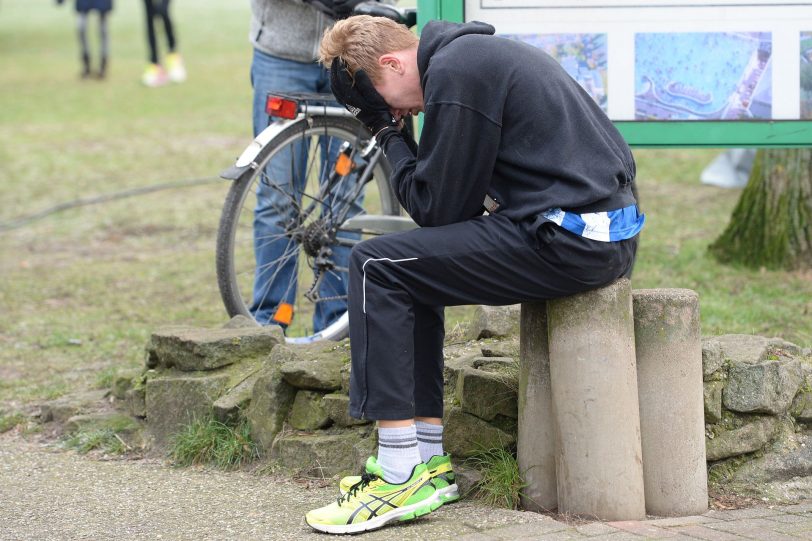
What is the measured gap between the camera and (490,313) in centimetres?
447

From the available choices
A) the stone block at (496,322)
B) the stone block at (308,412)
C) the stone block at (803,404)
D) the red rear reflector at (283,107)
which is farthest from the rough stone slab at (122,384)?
the stone block at (803,404)

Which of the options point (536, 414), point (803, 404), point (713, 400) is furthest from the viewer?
point (803, 404)

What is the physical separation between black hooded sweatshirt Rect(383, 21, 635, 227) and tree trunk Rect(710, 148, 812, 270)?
314 centimetres

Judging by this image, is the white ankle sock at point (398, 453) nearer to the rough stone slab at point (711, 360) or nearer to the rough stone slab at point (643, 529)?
the rough stone slab at point (643, 529)

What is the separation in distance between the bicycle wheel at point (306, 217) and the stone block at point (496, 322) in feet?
1.89

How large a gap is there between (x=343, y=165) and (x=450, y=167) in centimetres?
153

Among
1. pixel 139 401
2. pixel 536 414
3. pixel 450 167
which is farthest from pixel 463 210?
pixel 139 401

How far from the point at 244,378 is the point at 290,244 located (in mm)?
712

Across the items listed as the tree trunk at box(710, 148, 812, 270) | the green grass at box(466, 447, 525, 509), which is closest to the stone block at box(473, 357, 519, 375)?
the green grass at box(466, 447, 525, 509)

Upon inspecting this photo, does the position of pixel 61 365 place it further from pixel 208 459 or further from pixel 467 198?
pixel 467 198

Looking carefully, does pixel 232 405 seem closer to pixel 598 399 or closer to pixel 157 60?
pixel 598 399

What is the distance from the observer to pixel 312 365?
4102mm

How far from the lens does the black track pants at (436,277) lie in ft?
11.0

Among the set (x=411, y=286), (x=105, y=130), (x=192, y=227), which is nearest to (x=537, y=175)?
(x=411, y=286)
